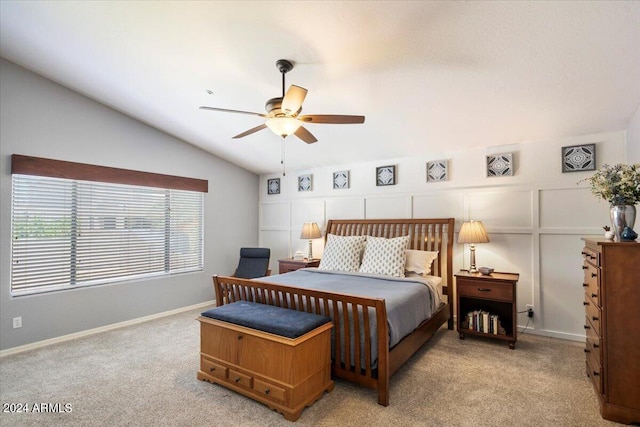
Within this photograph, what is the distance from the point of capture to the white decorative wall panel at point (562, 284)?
3.55 metres

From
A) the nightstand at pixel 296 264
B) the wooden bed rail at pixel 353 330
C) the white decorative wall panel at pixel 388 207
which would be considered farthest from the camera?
the nightstand at pixel 296 264

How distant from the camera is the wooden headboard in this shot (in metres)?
4.12

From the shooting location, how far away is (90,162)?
409 cm

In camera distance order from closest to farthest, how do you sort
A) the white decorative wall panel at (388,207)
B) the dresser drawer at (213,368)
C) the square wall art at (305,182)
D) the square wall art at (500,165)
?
the dresser drawer at (213,368)
the square wall art at (500,165)
the white decorative wall panel at (388,207)
the square wall art at (305,182)

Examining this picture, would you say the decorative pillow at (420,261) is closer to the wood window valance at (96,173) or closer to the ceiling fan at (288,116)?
the ceiling fan at (288,116)

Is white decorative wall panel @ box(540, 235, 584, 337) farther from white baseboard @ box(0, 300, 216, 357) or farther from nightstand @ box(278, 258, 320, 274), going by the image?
white baseboard @ box(0, 300, 216, 357)

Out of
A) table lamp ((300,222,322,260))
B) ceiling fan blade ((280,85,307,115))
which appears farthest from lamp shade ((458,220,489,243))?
ceiling fan blade ((280,85,307,115))

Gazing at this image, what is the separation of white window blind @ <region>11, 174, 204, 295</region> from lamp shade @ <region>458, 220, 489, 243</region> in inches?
158

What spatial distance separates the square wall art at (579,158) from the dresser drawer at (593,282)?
4.54ft

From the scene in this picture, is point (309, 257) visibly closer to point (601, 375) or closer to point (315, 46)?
point (315, 46)

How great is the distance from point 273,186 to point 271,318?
400cm

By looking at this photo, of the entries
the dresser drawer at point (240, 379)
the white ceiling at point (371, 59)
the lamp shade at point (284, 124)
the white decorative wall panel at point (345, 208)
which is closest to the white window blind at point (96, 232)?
the white ceiling at point (371, 59)

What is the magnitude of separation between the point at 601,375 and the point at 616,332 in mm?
327

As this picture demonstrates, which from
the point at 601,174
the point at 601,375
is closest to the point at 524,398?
the point at 601,375
